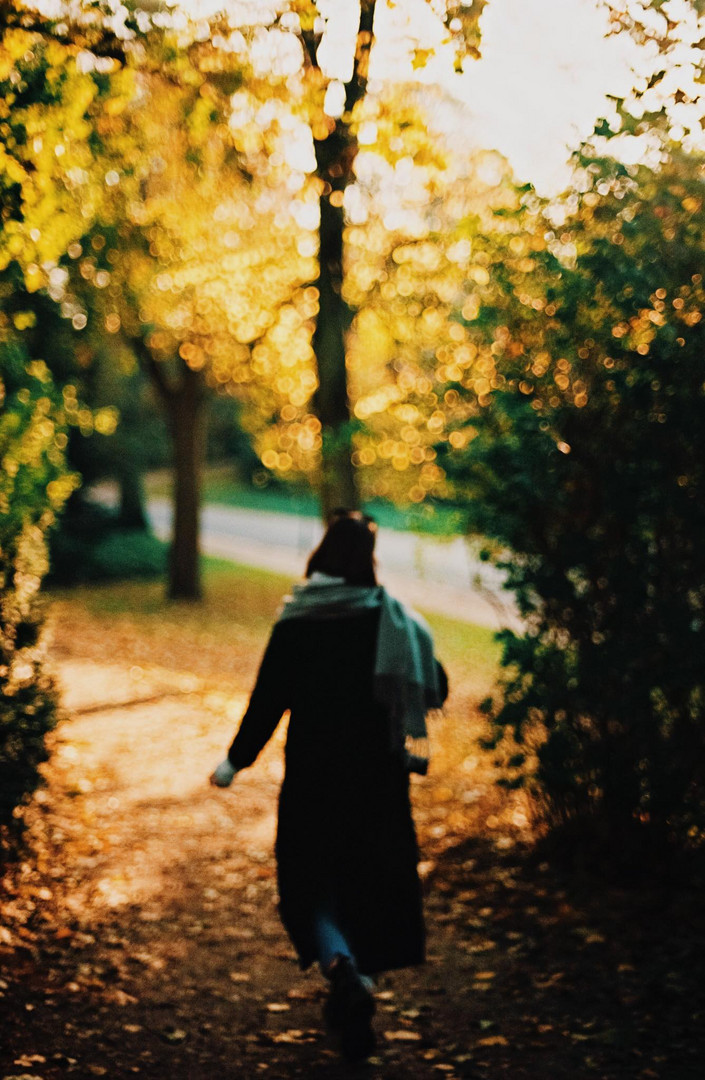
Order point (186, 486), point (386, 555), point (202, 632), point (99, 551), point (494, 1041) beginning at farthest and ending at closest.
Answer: point (386, 555) < point (99, 551) < point (186, 486) < point (202, 632) < point (494, 1041)

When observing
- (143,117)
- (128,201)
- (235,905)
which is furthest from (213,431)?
(235,905)

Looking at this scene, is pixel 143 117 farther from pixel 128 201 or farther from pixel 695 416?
pixel 695 416

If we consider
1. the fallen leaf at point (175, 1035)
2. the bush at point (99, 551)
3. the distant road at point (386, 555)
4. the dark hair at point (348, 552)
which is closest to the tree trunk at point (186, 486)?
the bush at point (99, 551)

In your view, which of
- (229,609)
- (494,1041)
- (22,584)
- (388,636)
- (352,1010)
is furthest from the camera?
(229,609)

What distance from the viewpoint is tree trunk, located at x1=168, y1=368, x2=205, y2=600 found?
698 inches

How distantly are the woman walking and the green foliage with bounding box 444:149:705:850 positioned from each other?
1248mm

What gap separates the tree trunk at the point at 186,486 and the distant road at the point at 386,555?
3.59 metres

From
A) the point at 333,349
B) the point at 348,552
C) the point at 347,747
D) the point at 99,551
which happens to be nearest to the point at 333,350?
the point at 333,349

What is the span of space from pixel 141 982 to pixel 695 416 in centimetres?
352

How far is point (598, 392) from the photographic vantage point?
191 inches

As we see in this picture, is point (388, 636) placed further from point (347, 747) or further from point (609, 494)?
point (609, 494)

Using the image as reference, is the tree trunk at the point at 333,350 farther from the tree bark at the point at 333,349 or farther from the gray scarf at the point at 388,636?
the gray scarf at the point at 388,636

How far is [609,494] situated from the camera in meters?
4.77

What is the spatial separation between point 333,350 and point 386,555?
59.0 feet
